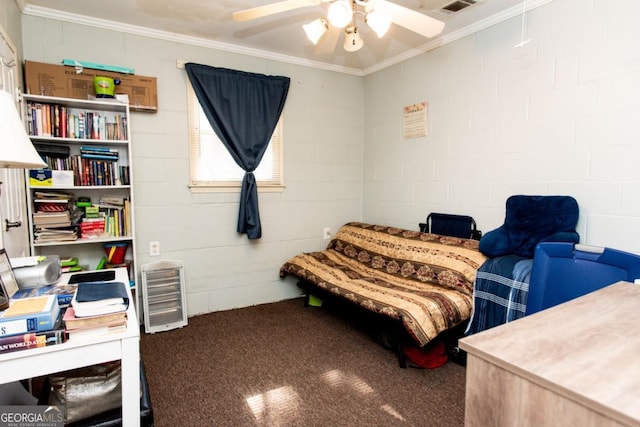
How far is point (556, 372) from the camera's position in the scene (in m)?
0.80

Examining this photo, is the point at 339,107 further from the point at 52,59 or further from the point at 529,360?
the point at 529,360

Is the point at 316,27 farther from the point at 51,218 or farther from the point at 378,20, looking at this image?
the point at 51,218

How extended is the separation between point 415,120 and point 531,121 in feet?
3.62

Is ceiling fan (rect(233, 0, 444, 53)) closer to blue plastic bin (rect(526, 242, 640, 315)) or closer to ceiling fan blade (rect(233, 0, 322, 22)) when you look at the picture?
ceiling fan blade (rect(233, 0, 322, 22))

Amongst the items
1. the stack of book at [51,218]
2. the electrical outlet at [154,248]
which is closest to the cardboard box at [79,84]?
the stack of book at [51,218]

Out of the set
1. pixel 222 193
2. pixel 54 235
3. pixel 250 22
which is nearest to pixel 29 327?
pixel 54 235

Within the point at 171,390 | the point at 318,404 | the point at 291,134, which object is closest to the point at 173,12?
the point at 291,134

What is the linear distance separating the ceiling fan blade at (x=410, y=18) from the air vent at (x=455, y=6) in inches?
28.0

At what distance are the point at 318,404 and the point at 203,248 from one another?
74.4 inches

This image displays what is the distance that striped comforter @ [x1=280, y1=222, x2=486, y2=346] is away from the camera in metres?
2.30

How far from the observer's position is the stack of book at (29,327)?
1.08 meters

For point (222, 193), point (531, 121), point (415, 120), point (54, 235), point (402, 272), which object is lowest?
point (402, 272)

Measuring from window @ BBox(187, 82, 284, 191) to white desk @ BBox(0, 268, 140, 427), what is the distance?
216 cm

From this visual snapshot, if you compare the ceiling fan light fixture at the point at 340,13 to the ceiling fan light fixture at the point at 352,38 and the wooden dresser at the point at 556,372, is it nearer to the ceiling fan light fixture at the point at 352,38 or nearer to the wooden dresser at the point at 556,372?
the ceiling fan light fixture at the point at 352,38
